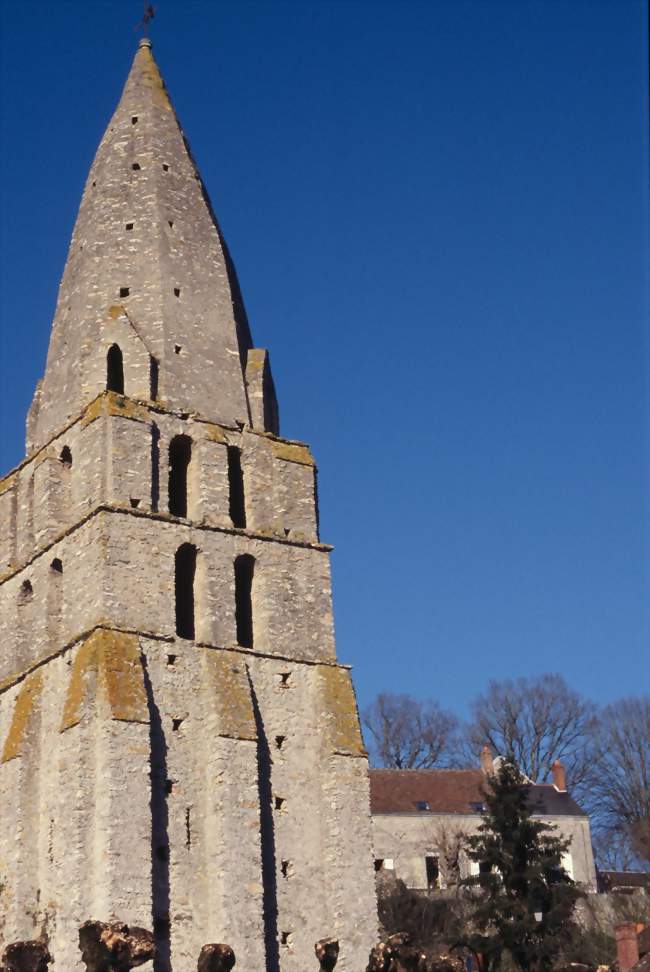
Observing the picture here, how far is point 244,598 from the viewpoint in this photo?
3225 cm

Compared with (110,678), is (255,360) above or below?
above

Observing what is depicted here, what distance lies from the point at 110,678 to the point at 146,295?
10646mm

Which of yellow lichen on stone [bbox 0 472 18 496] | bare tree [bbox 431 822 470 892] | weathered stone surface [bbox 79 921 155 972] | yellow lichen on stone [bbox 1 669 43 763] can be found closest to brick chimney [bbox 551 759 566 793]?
bare tree [bbox 431 822 470 892]

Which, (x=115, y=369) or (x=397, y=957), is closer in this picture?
(x=397, y=957)

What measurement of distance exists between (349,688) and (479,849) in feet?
29.9

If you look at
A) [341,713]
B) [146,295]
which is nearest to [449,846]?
[341,713]

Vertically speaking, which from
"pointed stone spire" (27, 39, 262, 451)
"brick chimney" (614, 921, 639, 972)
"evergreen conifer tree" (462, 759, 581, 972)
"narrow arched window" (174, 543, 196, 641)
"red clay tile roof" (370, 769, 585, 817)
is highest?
"pointed stone spire" (27, 39, 262, 451)

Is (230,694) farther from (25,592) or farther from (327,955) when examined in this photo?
(327,955)

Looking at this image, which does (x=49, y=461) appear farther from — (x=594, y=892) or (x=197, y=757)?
(x=594, y=892)

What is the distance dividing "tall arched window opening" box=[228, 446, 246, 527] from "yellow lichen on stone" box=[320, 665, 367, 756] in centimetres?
423

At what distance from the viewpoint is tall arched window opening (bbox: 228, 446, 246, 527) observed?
109ft

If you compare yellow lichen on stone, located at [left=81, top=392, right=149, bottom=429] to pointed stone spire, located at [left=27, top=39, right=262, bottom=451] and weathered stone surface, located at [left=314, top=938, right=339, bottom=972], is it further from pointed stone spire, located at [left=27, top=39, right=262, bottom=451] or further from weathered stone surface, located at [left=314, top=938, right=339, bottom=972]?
weathered stone surface, located at [left=314, top=938, right=339, bottom=972]

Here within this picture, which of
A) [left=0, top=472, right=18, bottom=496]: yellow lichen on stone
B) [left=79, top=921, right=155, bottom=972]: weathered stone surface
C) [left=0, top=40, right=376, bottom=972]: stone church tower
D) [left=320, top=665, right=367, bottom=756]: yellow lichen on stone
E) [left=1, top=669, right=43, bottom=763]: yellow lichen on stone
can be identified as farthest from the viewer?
[left=0, top=472, right=18, bottom=496]: yellow lichen on stone

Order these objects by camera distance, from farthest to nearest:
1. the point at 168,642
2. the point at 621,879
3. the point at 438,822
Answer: the point at 621,879 → the point at 438,822 → the point at 168,642
